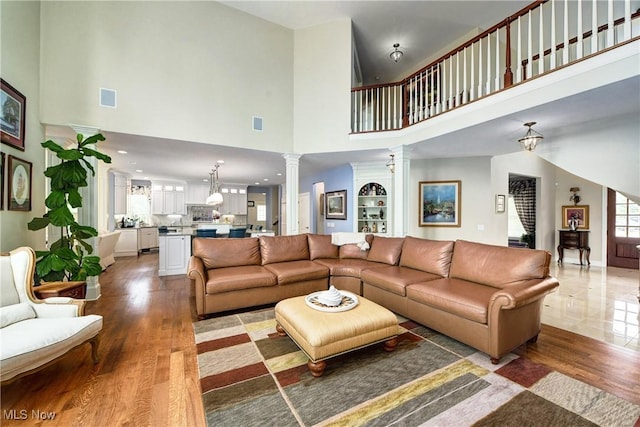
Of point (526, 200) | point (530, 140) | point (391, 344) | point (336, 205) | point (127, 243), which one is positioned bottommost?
point (391, 344)

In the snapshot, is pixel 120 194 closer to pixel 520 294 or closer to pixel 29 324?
pixel 29 324

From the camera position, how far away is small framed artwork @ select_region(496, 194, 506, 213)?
5.81 metres

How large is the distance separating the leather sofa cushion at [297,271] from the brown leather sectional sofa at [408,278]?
1 centimetres

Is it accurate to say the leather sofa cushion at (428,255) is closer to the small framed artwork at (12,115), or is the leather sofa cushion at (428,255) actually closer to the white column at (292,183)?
the white column at (292,183)

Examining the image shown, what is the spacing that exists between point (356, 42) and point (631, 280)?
24.6 ft

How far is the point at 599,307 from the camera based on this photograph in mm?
3594

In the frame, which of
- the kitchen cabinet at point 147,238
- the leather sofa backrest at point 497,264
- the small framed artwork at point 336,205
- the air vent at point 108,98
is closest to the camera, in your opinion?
the leather sofa backrest at point 497,264

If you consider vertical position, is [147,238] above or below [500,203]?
below

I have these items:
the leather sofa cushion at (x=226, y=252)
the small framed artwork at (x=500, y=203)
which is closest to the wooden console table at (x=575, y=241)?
the small framed artwork at (x=500, y=203)

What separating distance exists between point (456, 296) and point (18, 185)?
5.05 m

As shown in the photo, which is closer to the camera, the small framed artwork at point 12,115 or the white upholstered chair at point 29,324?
the white upholstered chair at point 29,324

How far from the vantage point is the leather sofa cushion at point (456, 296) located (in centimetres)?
231

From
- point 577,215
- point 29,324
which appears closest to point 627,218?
point 577,215

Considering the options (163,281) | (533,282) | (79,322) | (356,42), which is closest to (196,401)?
(79,322)
